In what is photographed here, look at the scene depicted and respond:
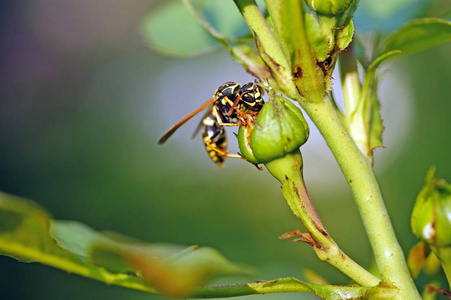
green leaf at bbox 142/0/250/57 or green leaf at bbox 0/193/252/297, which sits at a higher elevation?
green leaf at bbox 142/0/250/57

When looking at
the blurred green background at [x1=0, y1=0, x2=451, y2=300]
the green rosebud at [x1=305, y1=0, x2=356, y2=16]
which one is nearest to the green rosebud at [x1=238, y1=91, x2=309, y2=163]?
the green rosebud at [x1=305, y1=0, x2=356, y2=16]

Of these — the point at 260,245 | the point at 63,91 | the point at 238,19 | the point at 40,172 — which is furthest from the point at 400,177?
the point at 63,91

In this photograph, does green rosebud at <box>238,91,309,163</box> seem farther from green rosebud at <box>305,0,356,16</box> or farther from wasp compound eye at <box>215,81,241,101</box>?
wasp compound eye at <box>215,81,241,101</box>

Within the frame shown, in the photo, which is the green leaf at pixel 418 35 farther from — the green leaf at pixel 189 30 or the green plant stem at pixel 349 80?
the green leaf at pixel 189 30

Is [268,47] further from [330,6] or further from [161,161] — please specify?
[161,161]

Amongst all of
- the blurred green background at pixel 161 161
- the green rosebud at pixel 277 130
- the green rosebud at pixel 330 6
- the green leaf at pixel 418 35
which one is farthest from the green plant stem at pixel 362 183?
the blurred green background at pixel 161 161

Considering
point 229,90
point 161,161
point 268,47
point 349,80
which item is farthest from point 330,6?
point 161,161
